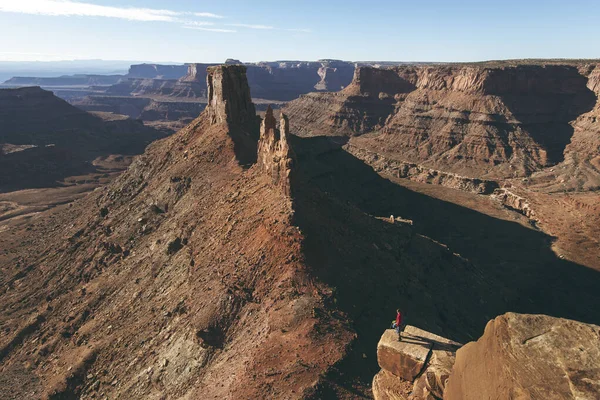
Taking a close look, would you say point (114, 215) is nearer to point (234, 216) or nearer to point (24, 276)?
point (24, 276)

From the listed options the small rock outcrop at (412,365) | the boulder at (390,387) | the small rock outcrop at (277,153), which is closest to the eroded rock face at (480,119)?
the small rock outcrop at (277,153)

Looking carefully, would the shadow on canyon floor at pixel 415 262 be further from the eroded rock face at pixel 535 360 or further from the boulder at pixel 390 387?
the eroded rock face at pixel 535 360

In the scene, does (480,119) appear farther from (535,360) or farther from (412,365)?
(535,360)

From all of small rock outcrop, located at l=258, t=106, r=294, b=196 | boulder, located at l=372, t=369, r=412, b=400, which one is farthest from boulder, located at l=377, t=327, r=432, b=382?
small rock outcrop, located at l=258, t=106, r=294, b=196

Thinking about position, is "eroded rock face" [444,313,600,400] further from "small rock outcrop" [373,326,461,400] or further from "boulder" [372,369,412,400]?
"boulder" [372,369,412,400]

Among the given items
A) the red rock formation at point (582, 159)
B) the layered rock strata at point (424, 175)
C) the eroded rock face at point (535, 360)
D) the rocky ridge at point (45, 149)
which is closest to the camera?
the eroded rock face at point (535, 360)

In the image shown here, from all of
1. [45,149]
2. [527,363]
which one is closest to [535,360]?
[527,363]
